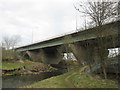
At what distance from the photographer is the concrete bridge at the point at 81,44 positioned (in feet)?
46.5

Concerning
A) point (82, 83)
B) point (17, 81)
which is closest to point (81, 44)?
point (17, 81)

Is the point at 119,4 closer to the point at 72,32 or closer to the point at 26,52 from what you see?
the point at 72,32

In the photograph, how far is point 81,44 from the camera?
3391 centimetres

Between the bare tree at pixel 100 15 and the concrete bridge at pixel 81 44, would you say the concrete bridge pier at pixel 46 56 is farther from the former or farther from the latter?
the bare tree at pixel 100 15

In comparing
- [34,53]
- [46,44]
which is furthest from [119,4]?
[34,53]

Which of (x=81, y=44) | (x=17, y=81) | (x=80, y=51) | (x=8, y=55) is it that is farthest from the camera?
(x=8, y=55)

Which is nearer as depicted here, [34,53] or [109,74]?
[109,74]

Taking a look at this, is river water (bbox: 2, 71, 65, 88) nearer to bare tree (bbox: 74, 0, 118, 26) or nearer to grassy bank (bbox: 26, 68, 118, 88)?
grassy bank (bbox: 26, 68, 118, 88)

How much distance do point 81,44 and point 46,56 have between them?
89.2 feet

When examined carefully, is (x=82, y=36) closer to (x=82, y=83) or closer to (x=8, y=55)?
(x=82, y=83)

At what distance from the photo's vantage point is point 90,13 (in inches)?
569

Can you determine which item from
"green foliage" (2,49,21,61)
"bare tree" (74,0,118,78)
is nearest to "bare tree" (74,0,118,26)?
"bare tree" (74,0,118,78)

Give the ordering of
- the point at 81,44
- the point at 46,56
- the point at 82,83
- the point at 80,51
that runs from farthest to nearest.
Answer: the point at 46,56 < the point at 81,44 < the point at 80,51 < the point at 82,83

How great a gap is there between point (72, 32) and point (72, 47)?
4031mm
